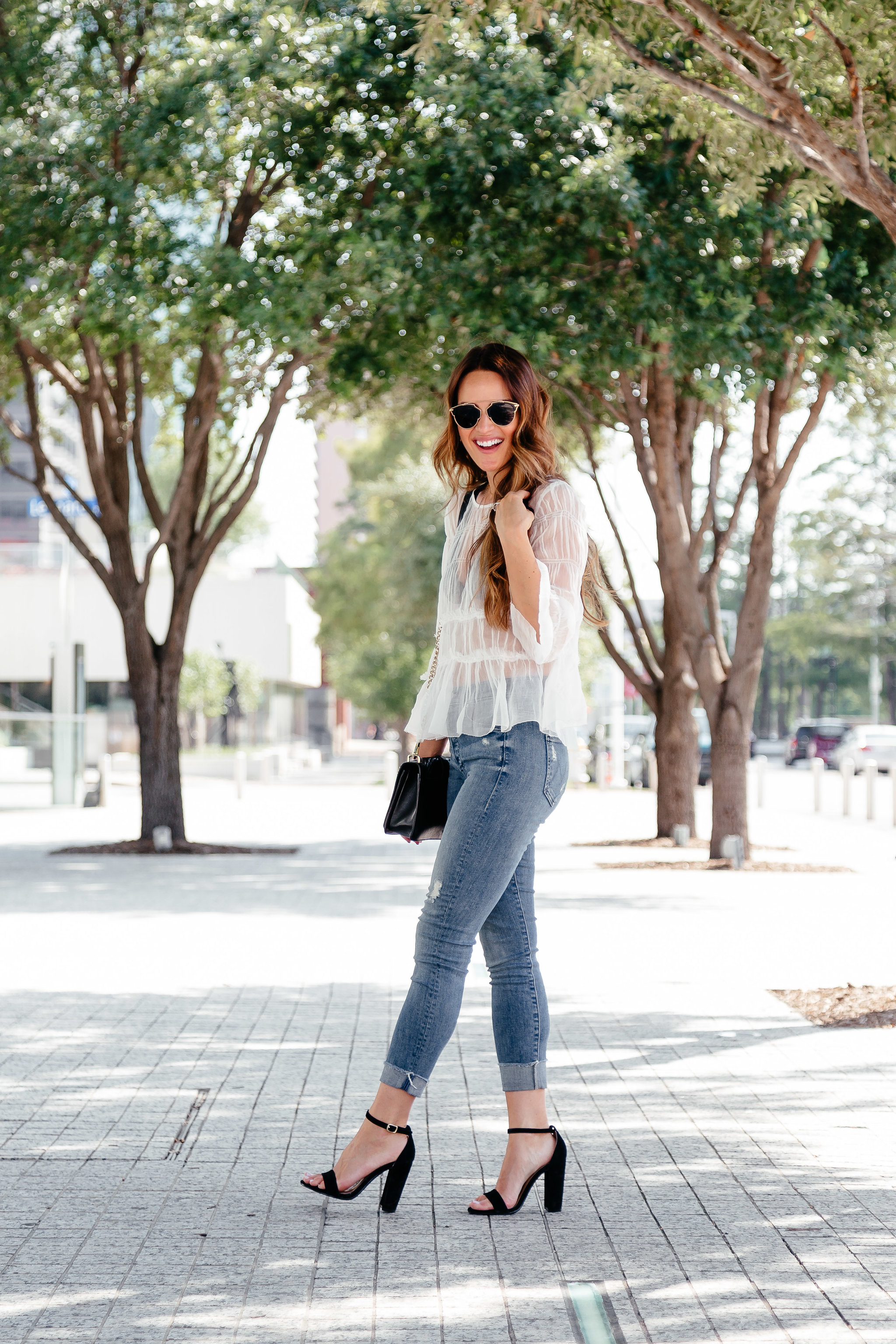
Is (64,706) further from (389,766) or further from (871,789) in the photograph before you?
(871,789)

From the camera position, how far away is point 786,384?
13844mm

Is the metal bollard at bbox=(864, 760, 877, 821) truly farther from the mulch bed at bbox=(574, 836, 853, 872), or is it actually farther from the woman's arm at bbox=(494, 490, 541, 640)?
the woman's arm at bbox=(494, 490, 541, 640)

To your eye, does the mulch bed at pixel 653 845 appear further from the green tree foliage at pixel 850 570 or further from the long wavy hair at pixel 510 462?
the green tree foliage at pixel 850 570

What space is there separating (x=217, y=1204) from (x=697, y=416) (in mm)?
13269

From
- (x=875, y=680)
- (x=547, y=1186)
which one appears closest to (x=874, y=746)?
(x=875, y=680)

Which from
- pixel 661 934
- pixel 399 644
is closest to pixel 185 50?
pixel 661 934

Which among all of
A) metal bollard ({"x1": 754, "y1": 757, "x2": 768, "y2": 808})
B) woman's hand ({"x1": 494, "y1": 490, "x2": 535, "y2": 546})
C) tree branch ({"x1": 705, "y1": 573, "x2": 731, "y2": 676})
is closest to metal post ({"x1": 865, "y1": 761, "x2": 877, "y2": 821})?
metal bollard ({"x1": 754, "y1": 757, "x2": 768, "y2": 808})

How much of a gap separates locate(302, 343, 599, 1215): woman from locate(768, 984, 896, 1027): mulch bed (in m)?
3.07

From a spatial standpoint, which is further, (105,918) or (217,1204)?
(105,918)

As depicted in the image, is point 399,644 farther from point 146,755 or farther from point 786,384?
point 786,384

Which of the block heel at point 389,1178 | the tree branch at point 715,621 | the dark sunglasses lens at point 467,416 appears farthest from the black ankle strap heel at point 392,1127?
the tree branch at point 715,621

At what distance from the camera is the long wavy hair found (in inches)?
147

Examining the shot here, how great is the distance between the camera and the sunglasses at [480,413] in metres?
3.77

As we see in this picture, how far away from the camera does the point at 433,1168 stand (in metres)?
4.30
